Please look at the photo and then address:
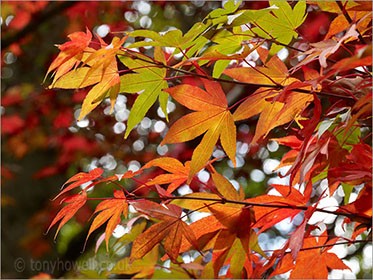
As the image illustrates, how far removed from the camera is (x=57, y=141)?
7.75 ft

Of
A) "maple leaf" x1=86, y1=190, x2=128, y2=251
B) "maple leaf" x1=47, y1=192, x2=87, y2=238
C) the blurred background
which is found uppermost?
"maple leaf" x1=47, y1=192, x2=87, y2=238

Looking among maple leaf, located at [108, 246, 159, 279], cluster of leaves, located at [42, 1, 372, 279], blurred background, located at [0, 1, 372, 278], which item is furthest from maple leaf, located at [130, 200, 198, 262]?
blurred background, located at [0, 1, 372, 278]

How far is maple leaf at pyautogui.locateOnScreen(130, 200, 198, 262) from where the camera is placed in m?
0.51

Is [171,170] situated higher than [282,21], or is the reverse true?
[282,21]

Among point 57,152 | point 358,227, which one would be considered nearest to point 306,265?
point 358,227

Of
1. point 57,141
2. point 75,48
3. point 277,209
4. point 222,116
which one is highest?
point 75,48

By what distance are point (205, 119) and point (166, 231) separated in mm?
150

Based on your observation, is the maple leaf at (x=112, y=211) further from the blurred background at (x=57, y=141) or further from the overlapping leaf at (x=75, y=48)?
the blurred background at (x=57, y=141)

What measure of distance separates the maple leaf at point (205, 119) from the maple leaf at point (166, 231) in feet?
0.30

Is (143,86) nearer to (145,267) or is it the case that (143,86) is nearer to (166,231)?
(166,231)

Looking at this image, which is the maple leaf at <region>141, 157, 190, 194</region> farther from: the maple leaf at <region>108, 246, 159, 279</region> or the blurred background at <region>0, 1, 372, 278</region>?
the blurred background at <region>0, 1, 372, 278</region>

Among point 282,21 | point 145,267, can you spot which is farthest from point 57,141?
point 282,21

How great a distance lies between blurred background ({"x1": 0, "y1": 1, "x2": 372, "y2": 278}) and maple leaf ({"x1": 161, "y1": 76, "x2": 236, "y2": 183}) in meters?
1.27

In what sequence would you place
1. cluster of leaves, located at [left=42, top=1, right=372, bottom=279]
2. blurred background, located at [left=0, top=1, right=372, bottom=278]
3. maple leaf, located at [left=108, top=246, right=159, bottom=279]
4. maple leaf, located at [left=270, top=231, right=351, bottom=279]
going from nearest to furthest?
1. cluster of leaves, located at [left=42, top=1, right=372, bottom=279]
2. maple leaf, located at [left=270, top=231, right=351, bottom=279]
3. maple leaf, located at [left=108, top=246, right=159, bottom=279]
4. blurred background, located at [left=0, top=1, right=372, bottom=278]
